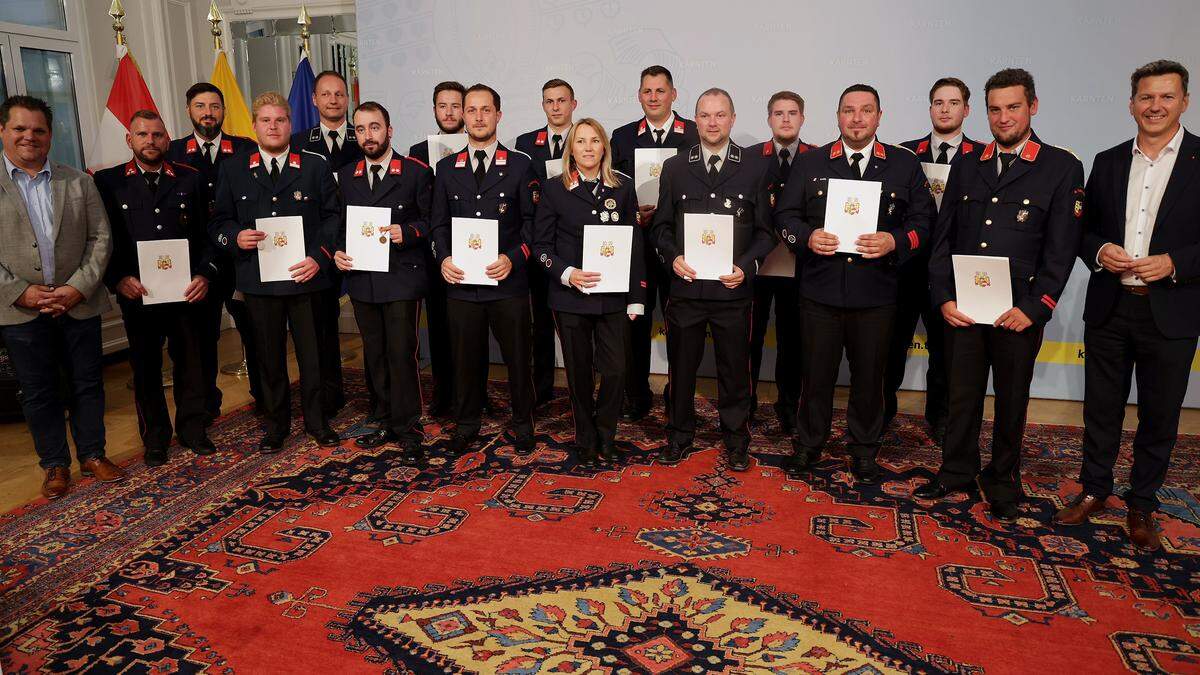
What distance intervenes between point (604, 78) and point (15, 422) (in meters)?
4.12

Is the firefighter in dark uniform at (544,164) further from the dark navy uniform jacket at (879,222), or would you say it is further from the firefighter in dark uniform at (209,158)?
the firefighter in dark uniform at (209,158)

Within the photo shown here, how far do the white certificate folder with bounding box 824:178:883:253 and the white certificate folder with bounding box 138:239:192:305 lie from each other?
9.77 ft

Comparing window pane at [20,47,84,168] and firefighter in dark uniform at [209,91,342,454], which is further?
window pane at [20,47,84,168]

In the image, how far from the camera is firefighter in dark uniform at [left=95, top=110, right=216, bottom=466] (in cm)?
396

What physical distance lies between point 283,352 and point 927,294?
10.9 ft

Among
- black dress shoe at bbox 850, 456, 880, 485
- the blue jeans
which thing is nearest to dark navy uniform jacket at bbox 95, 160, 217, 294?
the blue jeans

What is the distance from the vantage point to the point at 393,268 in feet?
13.3

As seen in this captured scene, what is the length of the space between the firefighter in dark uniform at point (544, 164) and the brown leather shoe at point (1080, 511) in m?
2.43

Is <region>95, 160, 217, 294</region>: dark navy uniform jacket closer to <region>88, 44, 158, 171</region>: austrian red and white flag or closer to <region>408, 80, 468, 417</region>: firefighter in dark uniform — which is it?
<region>408, 80, 468, 417</region>: firefighter in dark uniform

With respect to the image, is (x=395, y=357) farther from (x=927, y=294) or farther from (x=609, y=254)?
(x=927, y=294)

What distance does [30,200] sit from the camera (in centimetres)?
358

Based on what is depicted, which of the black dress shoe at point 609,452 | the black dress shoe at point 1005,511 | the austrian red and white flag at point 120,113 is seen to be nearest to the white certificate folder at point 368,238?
the black dress shoe at point 609,452

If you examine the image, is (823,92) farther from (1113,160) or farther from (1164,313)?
(1164,313)

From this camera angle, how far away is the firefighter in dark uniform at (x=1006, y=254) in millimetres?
3191
